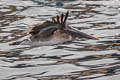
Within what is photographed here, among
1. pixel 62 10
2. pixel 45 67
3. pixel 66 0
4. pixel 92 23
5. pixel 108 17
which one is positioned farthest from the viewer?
pixel 66 0

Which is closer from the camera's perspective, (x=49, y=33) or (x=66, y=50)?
(x=49, y=33)

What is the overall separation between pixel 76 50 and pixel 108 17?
210 inches

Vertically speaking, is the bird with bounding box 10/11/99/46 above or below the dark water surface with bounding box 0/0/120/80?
above

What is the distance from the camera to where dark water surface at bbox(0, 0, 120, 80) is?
9586 millimetres

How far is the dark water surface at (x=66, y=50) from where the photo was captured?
959 centimetres

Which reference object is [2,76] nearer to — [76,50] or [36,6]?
[76,50]

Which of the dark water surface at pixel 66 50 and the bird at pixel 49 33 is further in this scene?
the bird at pixel 49 33

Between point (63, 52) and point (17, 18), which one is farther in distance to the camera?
point (17, 18)

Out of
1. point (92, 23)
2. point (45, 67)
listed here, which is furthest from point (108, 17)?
point (45, 67)

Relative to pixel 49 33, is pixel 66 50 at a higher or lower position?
lower

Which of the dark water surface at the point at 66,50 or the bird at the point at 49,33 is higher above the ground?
the bird at the point at 49,33

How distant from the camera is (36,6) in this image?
19500 millimetres

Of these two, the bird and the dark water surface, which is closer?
the dark water surface

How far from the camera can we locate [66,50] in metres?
11.9
